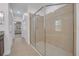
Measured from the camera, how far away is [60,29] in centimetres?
345

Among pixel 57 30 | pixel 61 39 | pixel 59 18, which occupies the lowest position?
pixel 61 39

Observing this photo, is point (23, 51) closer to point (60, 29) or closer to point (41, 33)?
point (41, 33)

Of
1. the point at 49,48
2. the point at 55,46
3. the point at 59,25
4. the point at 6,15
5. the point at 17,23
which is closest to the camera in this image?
the point at 59,25

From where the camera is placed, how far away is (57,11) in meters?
3.57

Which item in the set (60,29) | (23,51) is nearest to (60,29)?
(60,29)

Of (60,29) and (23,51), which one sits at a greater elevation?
(60,29)

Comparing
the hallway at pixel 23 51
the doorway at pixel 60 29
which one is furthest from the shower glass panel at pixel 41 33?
the doorway at pixel 60 29

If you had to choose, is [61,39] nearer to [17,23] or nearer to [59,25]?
[59,25]

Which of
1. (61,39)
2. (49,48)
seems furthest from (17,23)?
(61,39)

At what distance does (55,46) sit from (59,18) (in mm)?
783

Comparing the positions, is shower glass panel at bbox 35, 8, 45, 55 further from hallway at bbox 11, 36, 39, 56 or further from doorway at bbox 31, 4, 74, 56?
doorway at bbox 31, 4, 74, 56

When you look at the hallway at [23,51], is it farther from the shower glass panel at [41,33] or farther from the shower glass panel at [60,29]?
the shower glass panel at [60,29]

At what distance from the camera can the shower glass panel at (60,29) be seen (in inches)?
126

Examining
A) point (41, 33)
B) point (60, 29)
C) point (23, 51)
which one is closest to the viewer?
point (60, 29)
